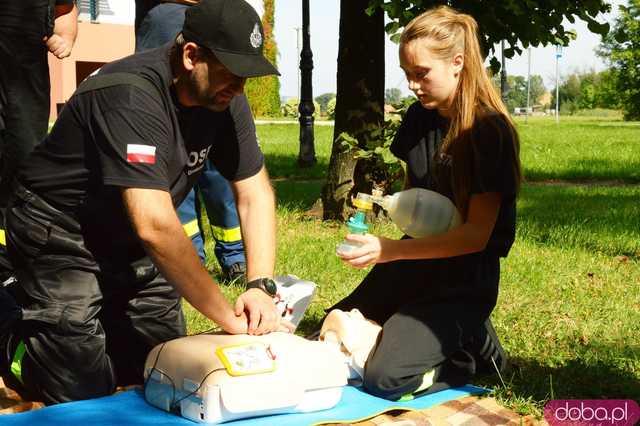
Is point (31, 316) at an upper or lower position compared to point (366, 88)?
lower

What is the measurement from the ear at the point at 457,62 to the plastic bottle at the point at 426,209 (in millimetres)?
477

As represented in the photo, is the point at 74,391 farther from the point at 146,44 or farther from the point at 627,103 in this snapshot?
the point at 627,103

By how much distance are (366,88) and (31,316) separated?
4432 millimetres

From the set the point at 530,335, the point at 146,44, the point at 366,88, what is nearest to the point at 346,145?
the point at 366,88

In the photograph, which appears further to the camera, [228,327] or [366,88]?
[366,88]

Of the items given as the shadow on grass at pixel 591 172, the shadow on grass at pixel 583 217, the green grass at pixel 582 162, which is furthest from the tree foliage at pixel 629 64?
the shadow on grass at pixel 583 217

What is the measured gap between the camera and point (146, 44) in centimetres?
497

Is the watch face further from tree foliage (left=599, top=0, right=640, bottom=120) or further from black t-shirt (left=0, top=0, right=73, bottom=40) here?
tree foliage (left=599, top=0, right=640, bottom=120)

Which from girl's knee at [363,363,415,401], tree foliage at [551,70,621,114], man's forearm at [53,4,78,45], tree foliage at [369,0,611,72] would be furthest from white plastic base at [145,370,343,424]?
tree foliage at [551,70,621,114]

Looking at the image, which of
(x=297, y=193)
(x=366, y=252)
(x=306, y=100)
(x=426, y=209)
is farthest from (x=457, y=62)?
(x=306, y=100)

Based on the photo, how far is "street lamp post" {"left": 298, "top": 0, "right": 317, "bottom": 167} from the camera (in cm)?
1317

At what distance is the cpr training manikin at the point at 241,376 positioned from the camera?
295 centimetres

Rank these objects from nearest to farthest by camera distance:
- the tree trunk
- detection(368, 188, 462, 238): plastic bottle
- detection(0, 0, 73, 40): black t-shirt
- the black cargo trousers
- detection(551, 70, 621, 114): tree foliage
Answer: the black cargo trousers
detection(368, 188, 462, 238): plastic bottle
detection(0, 0, 73, 40): black t-shirt
the tree trunk
detection(551, 70, 621, 114): tree foliage

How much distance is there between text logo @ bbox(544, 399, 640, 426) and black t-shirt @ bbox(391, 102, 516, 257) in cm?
65
